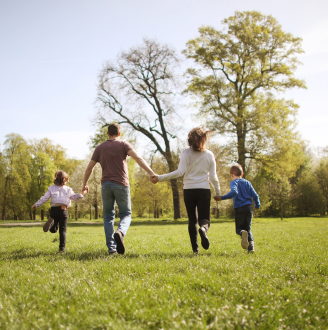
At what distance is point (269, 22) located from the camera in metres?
25.5

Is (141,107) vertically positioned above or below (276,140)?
above

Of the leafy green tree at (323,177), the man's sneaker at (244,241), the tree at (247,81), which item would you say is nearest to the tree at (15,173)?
the tree at (247,81)

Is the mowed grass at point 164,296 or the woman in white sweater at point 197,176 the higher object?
the woman in white sweater at point 197,176

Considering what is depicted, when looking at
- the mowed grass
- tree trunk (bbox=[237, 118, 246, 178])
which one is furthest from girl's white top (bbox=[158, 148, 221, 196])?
tree trunk (bbox=[237, 118, 246, 178])

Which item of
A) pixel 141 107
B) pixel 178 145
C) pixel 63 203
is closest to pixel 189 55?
pixel 141 107

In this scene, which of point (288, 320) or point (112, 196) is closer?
point (288, 320)

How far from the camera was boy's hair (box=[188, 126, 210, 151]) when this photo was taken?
5207 mm

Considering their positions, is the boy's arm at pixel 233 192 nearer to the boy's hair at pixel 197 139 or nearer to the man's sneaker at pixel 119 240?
the boy's hair at pixel 197 139

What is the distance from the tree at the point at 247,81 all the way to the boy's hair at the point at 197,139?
68.5 ft

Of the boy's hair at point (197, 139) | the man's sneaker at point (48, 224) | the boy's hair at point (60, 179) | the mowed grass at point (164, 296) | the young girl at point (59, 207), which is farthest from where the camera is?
the boy's hair at point (60, 179)

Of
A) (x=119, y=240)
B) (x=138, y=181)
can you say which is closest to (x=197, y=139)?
(x=119, y=240)

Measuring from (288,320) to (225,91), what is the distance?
2647cm

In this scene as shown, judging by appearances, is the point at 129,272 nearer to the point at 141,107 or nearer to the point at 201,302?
the point at 201,302

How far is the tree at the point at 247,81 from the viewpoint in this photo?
82.3 feet
